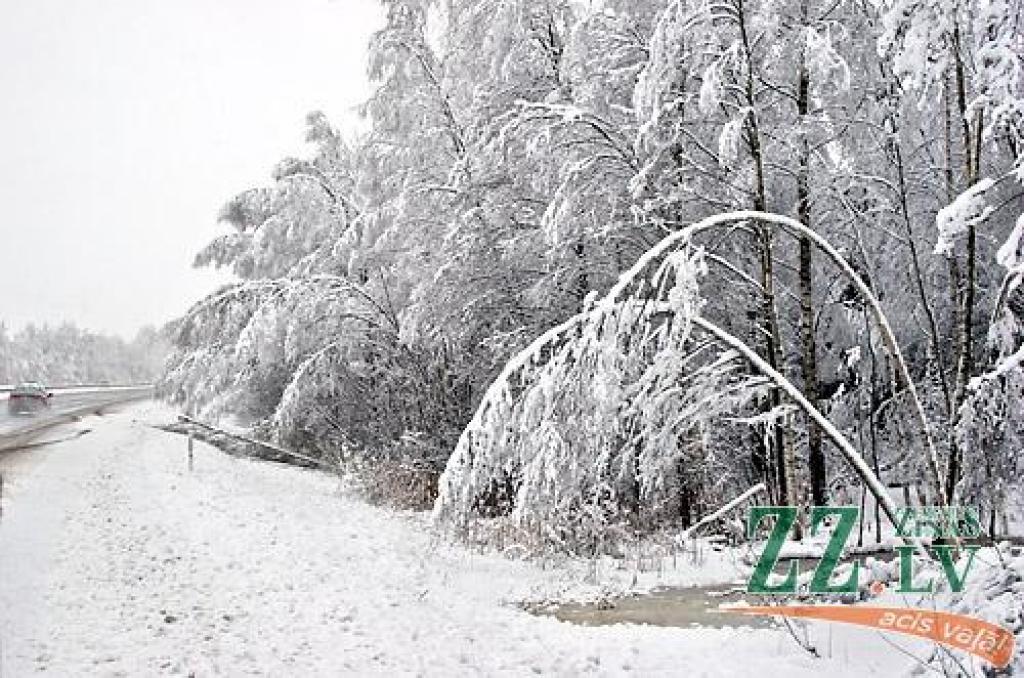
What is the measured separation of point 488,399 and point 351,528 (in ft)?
24.1

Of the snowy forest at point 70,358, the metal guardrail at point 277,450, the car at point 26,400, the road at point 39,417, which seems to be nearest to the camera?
the metal guardrail at point 277,450

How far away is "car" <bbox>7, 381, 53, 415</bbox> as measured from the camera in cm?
3094

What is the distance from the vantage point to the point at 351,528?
12.6m

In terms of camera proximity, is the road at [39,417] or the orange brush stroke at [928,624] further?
the road at [39,417]

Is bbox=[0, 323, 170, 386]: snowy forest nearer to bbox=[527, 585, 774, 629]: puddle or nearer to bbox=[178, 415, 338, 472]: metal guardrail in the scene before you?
bbox=[178, 415, 338, 472]: metal guardrail

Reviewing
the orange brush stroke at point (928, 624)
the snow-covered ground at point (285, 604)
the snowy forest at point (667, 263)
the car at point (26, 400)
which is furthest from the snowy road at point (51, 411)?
the orange brush stroke at point (928, 624)

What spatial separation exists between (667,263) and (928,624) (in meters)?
3.08

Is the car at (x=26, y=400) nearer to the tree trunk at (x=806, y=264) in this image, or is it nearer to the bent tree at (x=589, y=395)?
the tree trunk at (x=806, y=264)

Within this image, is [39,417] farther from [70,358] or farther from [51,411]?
[70,358]

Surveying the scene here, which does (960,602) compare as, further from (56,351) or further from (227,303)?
(56,351)

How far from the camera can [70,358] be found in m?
95.8

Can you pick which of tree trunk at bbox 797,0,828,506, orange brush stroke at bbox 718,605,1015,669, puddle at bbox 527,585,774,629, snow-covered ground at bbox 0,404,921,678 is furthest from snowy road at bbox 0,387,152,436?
orange brush stroke at bbox 718,605,1015,669

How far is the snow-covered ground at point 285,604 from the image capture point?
657cm

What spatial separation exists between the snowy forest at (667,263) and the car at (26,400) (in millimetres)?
18087
